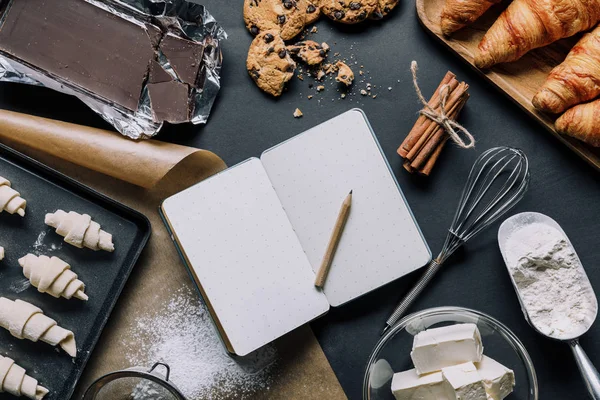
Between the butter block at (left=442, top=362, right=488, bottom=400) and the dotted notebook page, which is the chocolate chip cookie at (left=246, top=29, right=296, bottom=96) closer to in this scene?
the dotted notebook page

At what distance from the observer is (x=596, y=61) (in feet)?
5.04

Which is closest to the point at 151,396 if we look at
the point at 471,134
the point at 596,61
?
the point at 471,134

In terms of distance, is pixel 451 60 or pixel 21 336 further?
pixel 451 60

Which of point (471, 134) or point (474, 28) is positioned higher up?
point (474, 28)

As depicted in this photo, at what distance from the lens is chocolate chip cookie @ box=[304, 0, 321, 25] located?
5.47ft

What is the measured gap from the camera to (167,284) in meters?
1.68

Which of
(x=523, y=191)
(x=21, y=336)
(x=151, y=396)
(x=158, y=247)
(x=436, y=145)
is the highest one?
(x=436, y=145)

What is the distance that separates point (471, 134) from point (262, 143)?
0.58 metres

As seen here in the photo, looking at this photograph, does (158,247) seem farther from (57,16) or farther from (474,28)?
(474,28)

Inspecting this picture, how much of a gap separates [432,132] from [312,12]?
1.52ft

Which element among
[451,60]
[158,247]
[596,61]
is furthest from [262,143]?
[596,61]

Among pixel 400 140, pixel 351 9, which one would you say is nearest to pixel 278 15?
pixel 351 9

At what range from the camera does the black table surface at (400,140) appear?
166 cm

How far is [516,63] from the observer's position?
1.67 meters
